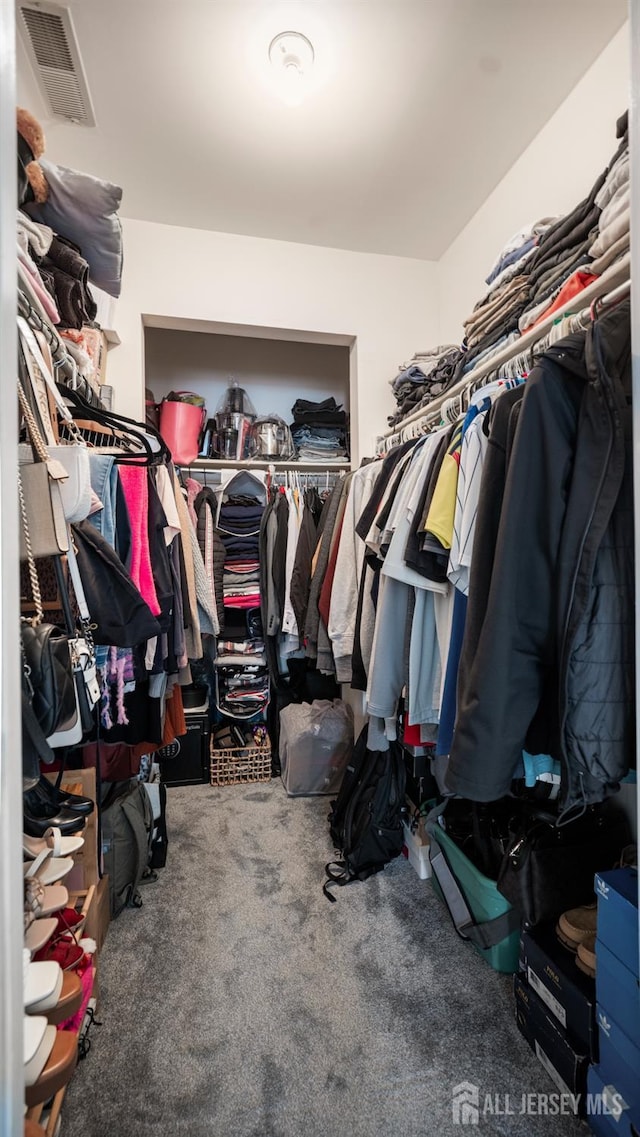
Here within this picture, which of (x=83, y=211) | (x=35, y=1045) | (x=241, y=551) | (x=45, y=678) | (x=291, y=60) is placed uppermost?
(x=291, y=60)

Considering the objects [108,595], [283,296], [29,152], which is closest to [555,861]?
[108,595]

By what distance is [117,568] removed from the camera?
1073 millimetres

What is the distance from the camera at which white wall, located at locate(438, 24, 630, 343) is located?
147 cm

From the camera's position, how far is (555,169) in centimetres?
173

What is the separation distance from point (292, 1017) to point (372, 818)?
71 cm

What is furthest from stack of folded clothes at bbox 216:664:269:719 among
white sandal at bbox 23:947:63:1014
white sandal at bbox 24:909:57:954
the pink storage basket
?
white sandal at bbox 23:947:63:1014

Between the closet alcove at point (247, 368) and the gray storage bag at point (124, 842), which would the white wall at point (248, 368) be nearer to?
the closet alcove at point (247, 368)

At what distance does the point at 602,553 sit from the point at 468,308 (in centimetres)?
199

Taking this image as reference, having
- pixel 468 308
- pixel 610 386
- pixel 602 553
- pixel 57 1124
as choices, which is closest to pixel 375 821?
pixel 57 1124

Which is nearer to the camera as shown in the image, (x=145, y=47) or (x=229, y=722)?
(x=145, y=47)

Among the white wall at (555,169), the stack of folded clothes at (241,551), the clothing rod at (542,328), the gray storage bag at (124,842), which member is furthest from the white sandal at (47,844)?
the white wall at (555,169)

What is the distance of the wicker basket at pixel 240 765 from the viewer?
270cm

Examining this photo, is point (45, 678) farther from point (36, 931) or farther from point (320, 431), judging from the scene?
point (320, 431)

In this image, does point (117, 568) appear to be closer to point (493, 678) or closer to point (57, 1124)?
point (493, 678)
